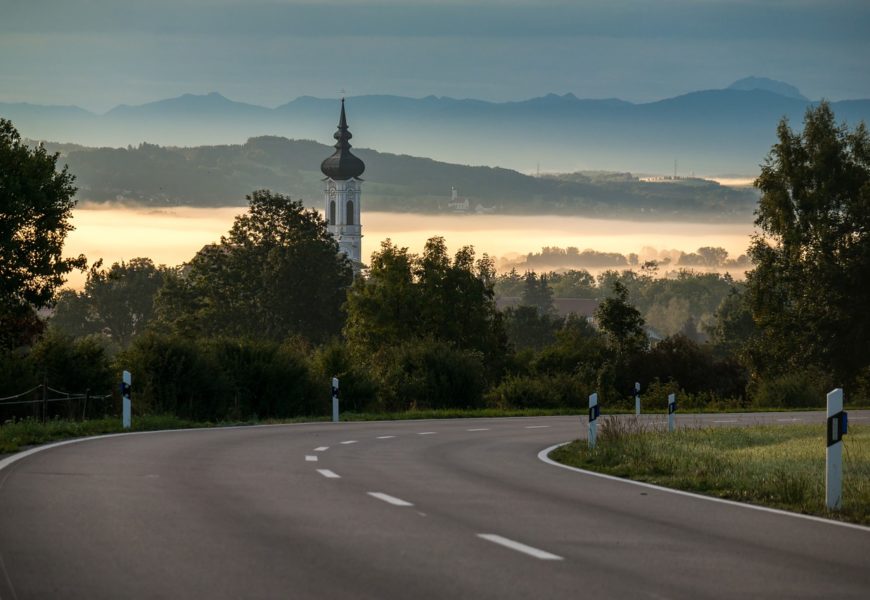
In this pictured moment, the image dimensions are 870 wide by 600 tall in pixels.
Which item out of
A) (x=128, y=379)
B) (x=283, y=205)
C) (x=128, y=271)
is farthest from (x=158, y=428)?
(x=128, y=271)

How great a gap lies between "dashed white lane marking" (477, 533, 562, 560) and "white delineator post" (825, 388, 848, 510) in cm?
396

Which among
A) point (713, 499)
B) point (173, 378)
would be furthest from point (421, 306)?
point (713, 499)

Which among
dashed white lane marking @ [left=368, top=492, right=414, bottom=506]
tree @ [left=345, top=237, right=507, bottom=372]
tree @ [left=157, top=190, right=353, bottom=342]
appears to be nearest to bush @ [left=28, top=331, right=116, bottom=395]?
dashed white lane marking @ [left=368, top=492, right=414, bottom=506]

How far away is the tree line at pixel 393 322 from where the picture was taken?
40.3 meters

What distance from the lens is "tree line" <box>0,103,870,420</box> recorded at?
132 feet

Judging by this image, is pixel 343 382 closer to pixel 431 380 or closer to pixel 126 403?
pixel 431 380

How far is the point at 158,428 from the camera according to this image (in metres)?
28.5

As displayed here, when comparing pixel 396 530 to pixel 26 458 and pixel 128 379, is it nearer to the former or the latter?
pixel 26 458

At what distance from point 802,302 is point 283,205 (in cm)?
3972

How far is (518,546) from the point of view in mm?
10211

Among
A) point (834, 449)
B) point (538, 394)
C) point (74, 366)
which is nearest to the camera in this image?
point (834, 449)

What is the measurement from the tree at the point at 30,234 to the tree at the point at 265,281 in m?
47.6

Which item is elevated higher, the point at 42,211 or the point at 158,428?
the point at 42,211

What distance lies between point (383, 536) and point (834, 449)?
4.88m
